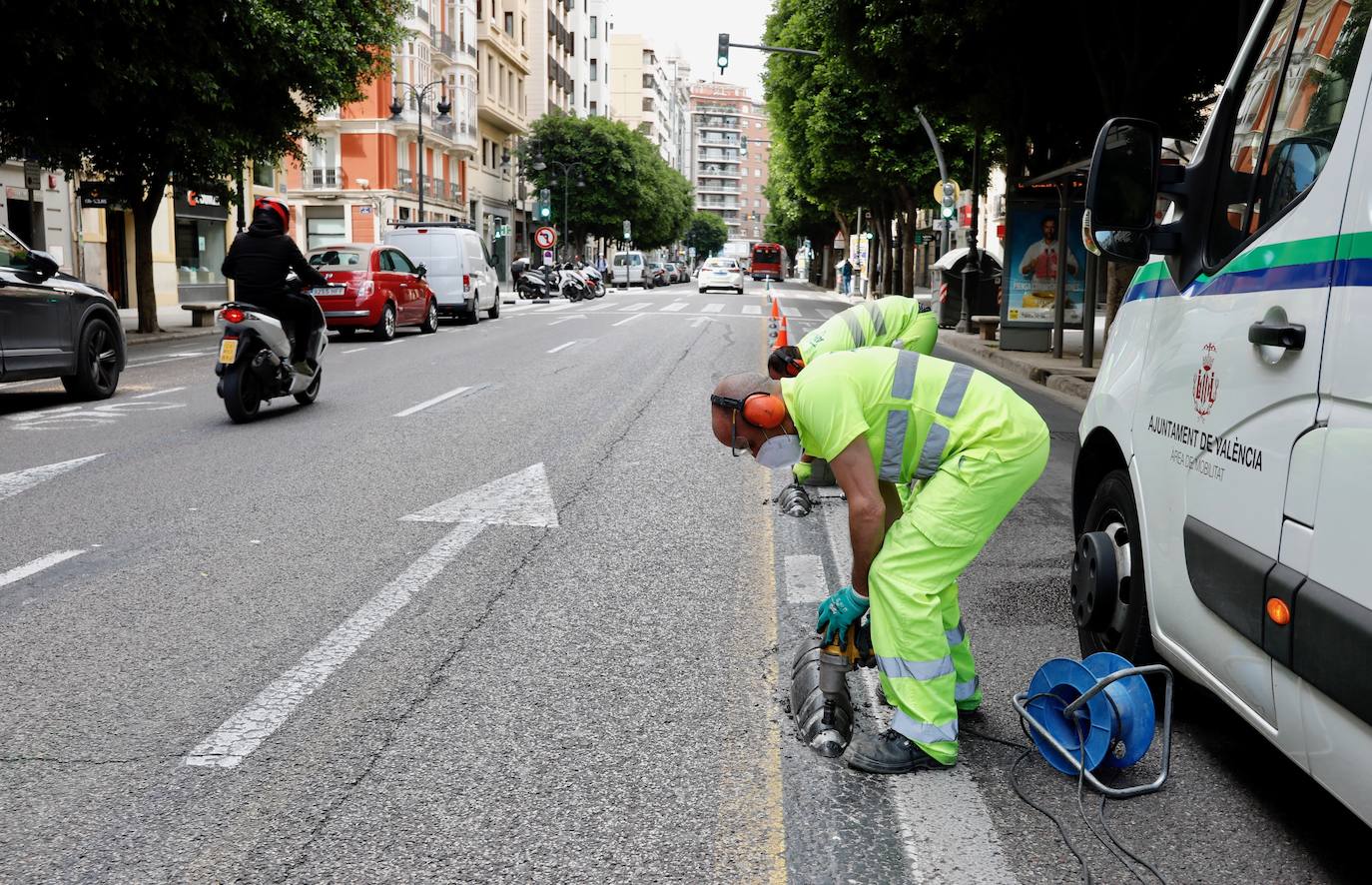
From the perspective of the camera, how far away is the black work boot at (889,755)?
344 cm

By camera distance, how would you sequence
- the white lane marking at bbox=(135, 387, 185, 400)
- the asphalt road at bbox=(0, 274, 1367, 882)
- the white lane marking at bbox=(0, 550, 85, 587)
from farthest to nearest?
the white lane marking at bbox=(135, 387, 185, 400) → the white lane marking at bbox=(0, 550, 85, 587) → the asphalt road at bbox=(0, 274, 1367, 882)

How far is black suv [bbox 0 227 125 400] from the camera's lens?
418 inches

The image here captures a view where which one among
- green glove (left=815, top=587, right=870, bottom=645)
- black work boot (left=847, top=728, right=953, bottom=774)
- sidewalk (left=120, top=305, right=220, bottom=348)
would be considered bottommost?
sidewalk (left=120, top=305, right=220, bottom=348)

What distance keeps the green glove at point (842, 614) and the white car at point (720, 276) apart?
176ft

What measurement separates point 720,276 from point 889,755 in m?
54.6

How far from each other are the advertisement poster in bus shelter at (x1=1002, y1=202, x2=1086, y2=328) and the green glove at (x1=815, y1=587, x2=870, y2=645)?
55.6ft

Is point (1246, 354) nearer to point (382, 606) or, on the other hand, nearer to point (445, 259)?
point (382, 606)

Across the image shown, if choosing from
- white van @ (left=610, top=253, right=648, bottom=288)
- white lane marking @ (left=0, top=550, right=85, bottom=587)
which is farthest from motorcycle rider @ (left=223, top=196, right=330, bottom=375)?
white van @ (left=610, top=253, right=648, bottom=288)

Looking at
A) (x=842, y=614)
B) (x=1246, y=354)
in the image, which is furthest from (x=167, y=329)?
(x=1246, y=354)

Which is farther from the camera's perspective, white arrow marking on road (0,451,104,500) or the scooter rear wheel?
the scooter rear wheel

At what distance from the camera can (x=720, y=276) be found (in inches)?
2260

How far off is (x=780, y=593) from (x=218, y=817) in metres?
2.71

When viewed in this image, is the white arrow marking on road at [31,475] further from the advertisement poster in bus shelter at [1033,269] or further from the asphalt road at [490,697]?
the advertisement poster in bus shelter at [1033,269]

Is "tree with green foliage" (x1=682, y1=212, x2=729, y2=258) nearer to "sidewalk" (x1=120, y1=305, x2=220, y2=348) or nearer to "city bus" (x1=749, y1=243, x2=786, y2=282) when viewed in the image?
"city bus" (x1=749, y1=243, x2=786, y2=282)
